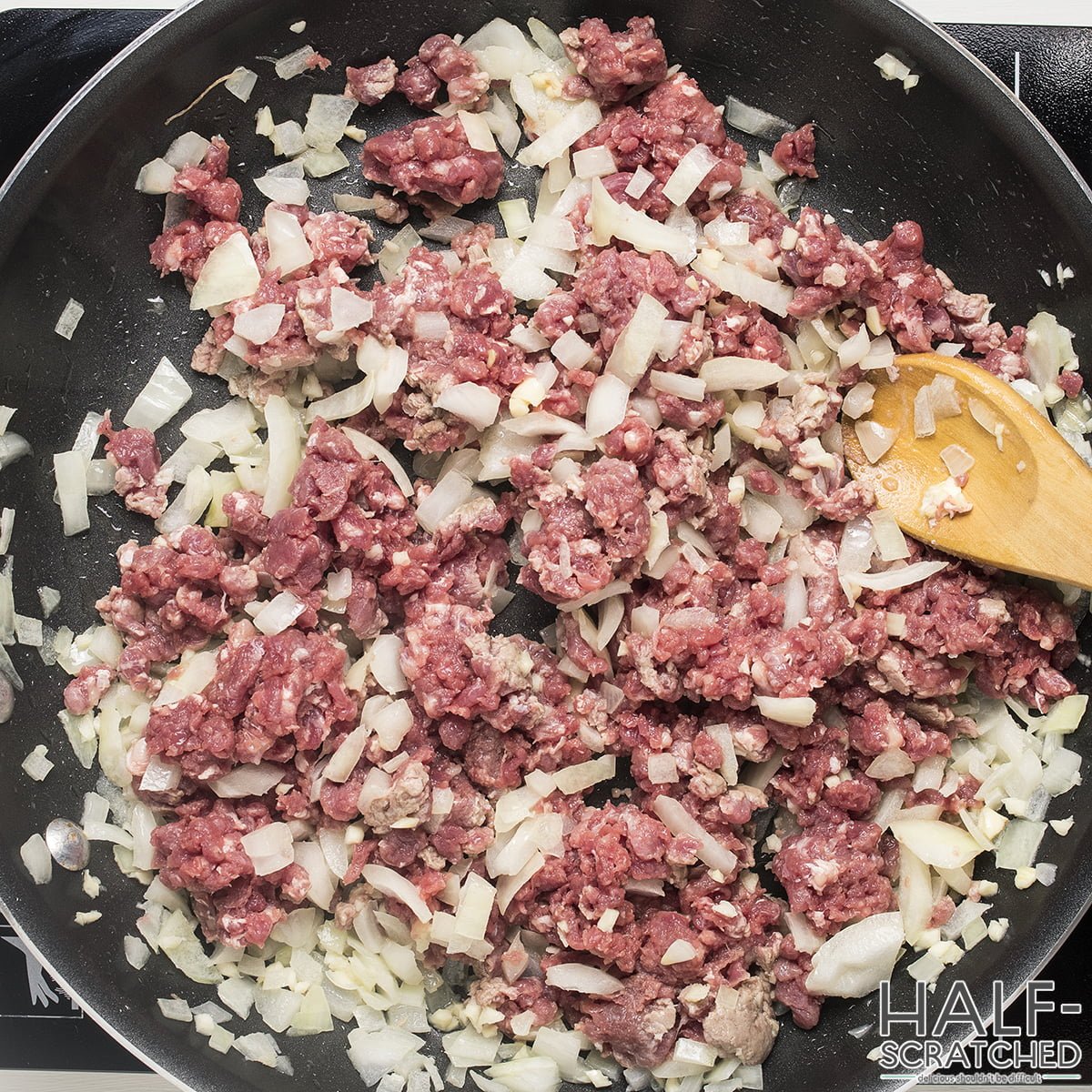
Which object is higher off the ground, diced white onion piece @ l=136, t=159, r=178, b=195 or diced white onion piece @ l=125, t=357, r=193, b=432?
diced white onion piece @ l=136, t=159, r=178, b=195

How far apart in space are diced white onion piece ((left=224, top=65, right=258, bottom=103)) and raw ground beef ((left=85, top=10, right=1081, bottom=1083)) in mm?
165

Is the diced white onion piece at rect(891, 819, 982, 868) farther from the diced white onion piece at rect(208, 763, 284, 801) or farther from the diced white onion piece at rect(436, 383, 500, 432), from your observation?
the diced white onion piece at rect(208, 763, 284, 801)

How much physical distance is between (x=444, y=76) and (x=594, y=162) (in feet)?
1.80

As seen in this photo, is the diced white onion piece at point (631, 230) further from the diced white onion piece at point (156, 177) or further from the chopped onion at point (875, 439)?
the diced white onion piece at point (156, 177)

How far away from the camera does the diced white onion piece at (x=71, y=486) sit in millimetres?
3156

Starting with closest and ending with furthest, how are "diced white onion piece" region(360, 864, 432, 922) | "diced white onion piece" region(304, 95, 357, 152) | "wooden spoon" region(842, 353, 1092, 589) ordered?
"wooden spoon" region(842, 353, 1092, 589) < "diced white onion piece" region(360, 864, 432, 922) < "diced white onion piece" region(304, 95, 357, 152)

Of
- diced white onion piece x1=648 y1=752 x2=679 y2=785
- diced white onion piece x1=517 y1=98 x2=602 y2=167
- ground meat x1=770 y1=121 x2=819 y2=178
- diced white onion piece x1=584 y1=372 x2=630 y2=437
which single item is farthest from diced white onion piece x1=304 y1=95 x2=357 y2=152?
diced white onion piece x1=648 y1=752 x2=679 y2=785

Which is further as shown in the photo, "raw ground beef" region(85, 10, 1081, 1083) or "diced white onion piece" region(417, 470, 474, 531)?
"diced white onion piece" region(417, 470, 474, 531)

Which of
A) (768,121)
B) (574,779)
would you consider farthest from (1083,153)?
(574,779)

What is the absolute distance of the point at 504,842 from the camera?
3.12 meters

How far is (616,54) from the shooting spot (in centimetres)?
310

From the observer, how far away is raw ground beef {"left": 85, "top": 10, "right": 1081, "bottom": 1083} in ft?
9.90

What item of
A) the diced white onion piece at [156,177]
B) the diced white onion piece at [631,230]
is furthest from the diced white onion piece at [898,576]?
the diced white onion piece at [156,177]

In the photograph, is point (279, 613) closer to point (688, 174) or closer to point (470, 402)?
point (470, 402)
